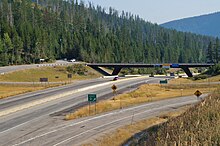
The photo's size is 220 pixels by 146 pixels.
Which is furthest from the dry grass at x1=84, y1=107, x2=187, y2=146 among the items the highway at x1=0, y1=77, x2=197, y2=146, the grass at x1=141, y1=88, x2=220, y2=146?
the grass at x1=141, y1=88, x2=220, y2=146

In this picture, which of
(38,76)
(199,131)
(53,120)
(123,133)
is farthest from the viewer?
(38,76)

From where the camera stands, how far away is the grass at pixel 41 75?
101438mm

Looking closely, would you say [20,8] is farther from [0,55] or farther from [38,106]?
[38,106]

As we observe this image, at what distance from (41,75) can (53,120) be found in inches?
2831

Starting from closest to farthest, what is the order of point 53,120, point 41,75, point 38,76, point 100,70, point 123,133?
point 123,133 → point 53,120 → point 38,76 → point 41,75 → point 100,70

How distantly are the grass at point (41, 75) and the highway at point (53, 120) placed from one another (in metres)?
37.9

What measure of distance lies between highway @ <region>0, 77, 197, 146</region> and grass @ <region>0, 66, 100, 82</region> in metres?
37.9

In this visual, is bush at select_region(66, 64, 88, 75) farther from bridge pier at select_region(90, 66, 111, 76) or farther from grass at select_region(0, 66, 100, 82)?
bridge pier at select_region(90, 66, 111, 76)

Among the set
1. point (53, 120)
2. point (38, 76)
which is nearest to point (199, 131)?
point (53, 120)

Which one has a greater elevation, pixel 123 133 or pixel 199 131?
pixel 199 131

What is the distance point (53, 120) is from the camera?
42.5 m

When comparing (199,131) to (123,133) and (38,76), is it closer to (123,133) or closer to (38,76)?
(123,133)

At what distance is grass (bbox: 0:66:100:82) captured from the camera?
333 feet

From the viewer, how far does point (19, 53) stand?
445 feet
